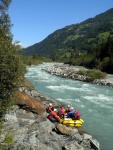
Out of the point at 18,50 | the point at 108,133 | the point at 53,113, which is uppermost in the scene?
the point at 18,50

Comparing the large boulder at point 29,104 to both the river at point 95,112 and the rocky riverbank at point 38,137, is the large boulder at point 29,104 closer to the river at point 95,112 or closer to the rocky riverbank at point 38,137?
the rocky riverbank at point 38,137

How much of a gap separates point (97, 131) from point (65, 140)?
17.7 ft

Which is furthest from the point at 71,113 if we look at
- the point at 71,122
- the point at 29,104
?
the point at 29,104

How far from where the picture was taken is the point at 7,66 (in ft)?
41.2

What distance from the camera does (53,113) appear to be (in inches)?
816

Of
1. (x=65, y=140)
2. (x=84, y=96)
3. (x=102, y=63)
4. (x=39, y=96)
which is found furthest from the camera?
(x=102, y=63)

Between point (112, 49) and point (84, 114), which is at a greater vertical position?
point (112, 49)

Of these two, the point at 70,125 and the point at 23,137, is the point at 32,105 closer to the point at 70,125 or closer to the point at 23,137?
the point at 70,125

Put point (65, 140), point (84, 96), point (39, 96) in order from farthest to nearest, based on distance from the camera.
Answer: point (84, 96)
point (39, 96)
point (65, 140)

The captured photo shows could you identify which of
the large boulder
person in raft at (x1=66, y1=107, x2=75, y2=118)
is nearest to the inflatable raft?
person in raft at (x1=66, y1=107, x2=75, y2=118)

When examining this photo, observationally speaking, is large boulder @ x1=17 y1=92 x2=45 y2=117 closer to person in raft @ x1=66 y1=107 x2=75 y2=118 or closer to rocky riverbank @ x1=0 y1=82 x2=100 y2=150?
person in raft @ x1=66 y1=107 x2=75 y2=118

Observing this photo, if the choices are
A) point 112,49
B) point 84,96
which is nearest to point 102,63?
point 112,49

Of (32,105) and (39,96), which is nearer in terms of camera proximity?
(32,105)

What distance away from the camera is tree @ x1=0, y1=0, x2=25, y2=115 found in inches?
495
